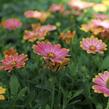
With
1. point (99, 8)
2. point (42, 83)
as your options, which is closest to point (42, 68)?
point (42, 83)

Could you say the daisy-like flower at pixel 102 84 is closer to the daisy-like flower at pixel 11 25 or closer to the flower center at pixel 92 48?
the flower center at pixel 92 48

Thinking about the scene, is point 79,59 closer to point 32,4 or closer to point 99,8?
point 99,8

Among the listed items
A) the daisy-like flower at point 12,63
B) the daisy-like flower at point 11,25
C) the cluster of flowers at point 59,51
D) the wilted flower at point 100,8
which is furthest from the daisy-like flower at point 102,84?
the wilted flower at point 100,8

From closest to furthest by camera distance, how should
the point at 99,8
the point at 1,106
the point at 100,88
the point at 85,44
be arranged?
the point at 100,88
the point at 1,106
the point at 85,44
the point at 99,8

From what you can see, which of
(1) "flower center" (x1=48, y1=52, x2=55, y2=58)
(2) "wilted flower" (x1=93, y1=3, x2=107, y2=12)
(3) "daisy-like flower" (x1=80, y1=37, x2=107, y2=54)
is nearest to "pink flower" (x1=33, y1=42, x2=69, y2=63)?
(1) "flower center" (x1=48, y1=52, x2=55, y2=58)

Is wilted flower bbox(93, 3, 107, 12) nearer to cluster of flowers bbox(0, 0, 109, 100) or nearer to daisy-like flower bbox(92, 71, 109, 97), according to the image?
cluster of flowers bbox(0, 0, 109, 100)

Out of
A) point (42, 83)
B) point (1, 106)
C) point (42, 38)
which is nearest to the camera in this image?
point (1, 106)
